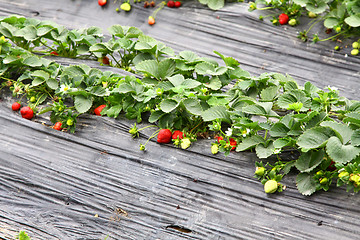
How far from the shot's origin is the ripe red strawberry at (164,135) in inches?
84.7

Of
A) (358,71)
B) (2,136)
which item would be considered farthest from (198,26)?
(2,136)

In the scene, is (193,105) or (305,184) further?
(193,105)

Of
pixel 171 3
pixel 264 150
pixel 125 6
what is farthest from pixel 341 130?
pixel 125 6

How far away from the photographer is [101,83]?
2.48 metres

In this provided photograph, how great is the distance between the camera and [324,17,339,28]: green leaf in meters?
3.20

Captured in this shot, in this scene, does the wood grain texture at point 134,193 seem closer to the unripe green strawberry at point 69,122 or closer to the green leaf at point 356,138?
the unripe green strawberry at point 69,122

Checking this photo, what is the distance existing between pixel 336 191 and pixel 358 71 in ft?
5.37

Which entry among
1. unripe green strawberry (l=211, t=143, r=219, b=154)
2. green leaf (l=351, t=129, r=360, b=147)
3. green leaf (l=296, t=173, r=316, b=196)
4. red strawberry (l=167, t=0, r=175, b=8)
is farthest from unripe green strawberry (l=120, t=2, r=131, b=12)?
green leaf (l=351, t=129, r=360, b=147)

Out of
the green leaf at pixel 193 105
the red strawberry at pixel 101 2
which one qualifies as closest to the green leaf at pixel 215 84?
the green leaf at pixel 193 105

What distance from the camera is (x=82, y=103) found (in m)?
2.36

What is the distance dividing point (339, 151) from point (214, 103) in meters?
0.74

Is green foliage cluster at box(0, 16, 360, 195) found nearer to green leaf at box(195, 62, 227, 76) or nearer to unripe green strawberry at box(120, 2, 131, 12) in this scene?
green leaf at box(195, 62, 227, 76)

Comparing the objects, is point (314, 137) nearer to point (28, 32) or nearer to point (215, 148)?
point (215, 148)

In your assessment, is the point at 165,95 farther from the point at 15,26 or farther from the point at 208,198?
the point at 15,26
